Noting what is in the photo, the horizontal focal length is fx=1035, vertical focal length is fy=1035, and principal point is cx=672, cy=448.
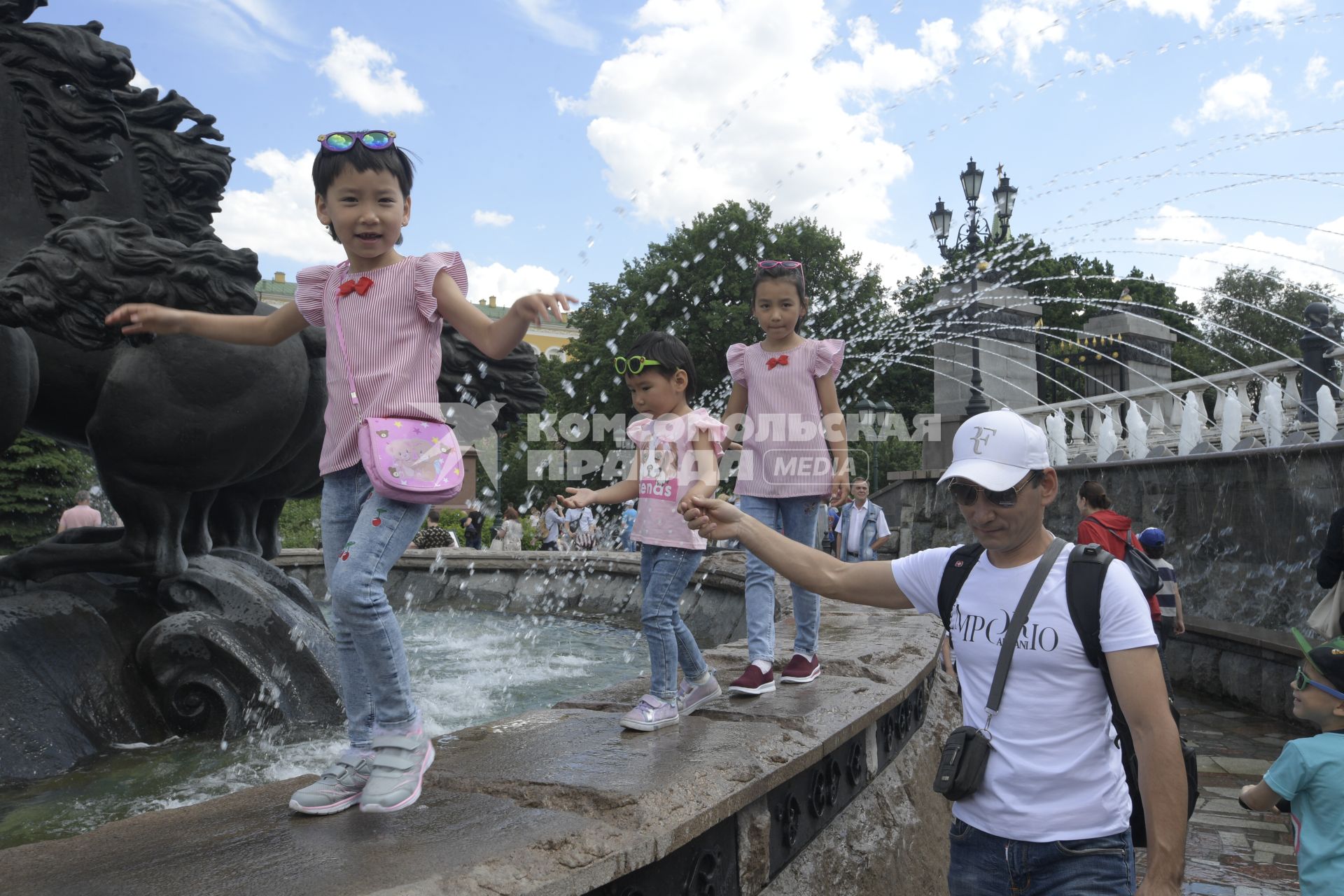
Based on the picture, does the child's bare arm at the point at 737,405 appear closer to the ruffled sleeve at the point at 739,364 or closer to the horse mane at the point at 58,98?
the ruffled sleeve at the point at 739,364

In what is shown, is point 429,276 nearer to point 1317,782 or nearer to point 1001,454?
point 1001,454

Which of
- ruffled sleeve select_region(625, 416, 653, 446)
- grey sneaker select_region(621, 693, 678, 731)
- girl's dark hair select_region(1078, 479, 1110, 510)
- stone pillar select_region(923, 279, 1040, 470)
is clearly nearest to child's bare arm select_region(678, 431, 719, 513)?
ruffled sleeve select_region(625, 416, 653, 446)

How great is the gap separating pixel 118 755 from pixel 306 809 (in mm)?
1727

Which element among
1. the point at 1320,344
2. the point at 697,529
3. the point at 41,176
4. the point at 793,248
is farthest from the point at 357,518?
the point at 793,248

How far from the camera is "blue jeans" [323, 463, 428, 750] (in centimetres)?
229

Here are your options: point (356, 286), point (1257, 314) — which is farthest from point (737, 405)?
point (1257, 314)

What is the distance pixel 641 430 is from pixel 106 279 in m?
1.73

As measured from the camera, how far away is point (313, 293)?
2568mm

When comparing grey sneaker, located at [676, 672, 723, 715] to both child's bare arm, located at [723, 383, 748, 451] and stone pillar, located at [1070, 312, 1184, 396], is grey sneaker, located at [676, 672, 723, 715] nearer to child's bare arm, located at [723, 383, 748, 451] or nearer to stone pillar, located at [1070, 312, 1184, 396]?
child's bare arm, located at [723, 383, 748, 451]

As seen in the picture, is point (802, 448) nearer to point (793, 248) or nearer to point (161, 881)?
point (161, 881)

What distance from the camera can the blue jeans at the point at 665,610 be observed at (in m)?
3.09

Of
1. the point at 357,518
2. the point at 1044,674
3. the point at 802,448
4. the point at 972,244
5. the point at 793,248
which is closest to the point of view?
the point at 1044,674

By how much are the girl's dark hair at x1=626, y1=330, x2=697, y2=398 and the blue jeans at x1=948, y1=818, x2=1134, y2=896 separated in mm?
1725

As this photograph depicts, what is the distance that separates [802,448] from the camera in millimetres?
3809
